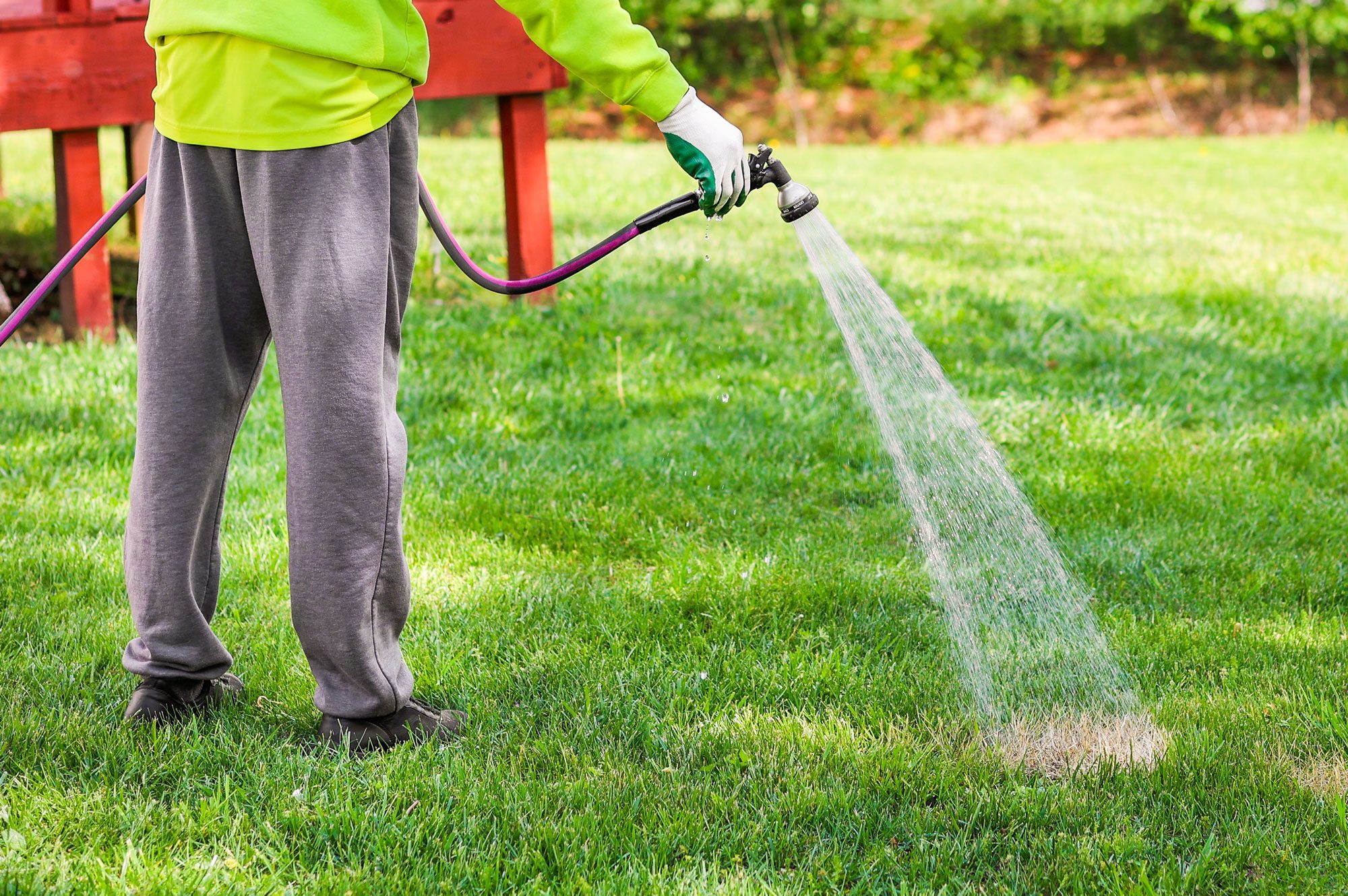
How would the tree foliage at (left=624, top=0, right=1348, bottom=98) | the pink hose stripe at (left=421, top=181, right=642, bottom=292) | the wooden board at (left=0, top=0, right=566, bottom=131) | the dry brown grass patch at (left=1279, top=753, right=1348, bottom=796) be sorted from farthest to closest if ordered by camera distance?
the tree foliage at (left=624, top=0, right=1348, bottom=98) → the wooden board at (left=0, top=0, right=566, bottom=131) → the pink hose stripe at (left=421, top=181, right=642, bottom=292) → the dry brown grass patch at (left=1279, top=753, right=1348, bottom=796)

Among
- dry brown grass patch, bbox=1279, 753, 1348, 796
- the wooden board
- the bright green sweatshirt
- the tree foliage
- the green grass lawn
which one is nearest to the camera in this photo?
the bright green sweatshirt

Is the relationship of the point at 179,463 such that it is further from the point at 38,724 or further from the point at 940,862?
the point at 940,862

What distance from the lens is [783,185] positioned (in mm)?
2285

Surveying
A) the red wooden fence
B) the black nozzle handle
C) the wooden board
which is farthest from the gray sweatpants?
the wooden board

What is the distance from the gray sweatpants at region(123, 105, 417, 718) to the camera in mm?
1936

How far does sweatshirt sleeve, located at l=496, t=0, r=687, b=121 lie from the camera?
1915 mm

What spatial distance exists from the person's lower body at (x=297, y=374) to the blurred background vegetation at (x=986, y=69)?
42.3 feet

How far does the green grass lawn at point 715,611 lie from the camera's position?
1.96 metres

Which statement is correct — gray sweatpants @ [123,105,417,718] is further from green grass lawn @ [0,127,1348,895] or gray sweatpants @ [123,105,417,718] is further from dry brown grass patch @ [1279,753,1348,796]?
dry brown grass patch @ [1279,753,1348,796]

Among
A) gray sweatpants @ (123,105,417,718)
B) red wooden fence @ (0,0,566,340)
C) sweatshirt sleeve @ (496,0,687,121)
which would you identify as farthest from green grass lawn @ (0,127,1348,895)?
sweatshirt sleeve @ (496,0,687,121)

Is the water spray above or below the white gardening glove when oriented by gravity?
below

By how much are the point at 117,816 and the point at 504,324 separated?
3093mm

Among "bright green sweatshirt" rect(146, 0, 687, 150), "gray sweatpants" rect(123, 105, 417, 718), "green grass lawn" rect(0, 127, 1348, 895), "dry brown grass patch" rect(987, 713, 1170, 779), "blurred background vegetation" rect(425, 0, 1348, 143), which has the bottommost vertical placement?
"dry brown grass patch" rect(987, 713, 1170, 779)

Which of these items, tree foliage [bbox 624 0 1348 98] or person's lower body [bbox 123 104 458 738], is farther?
tree foliage [bbox 624 0 1348 98]
